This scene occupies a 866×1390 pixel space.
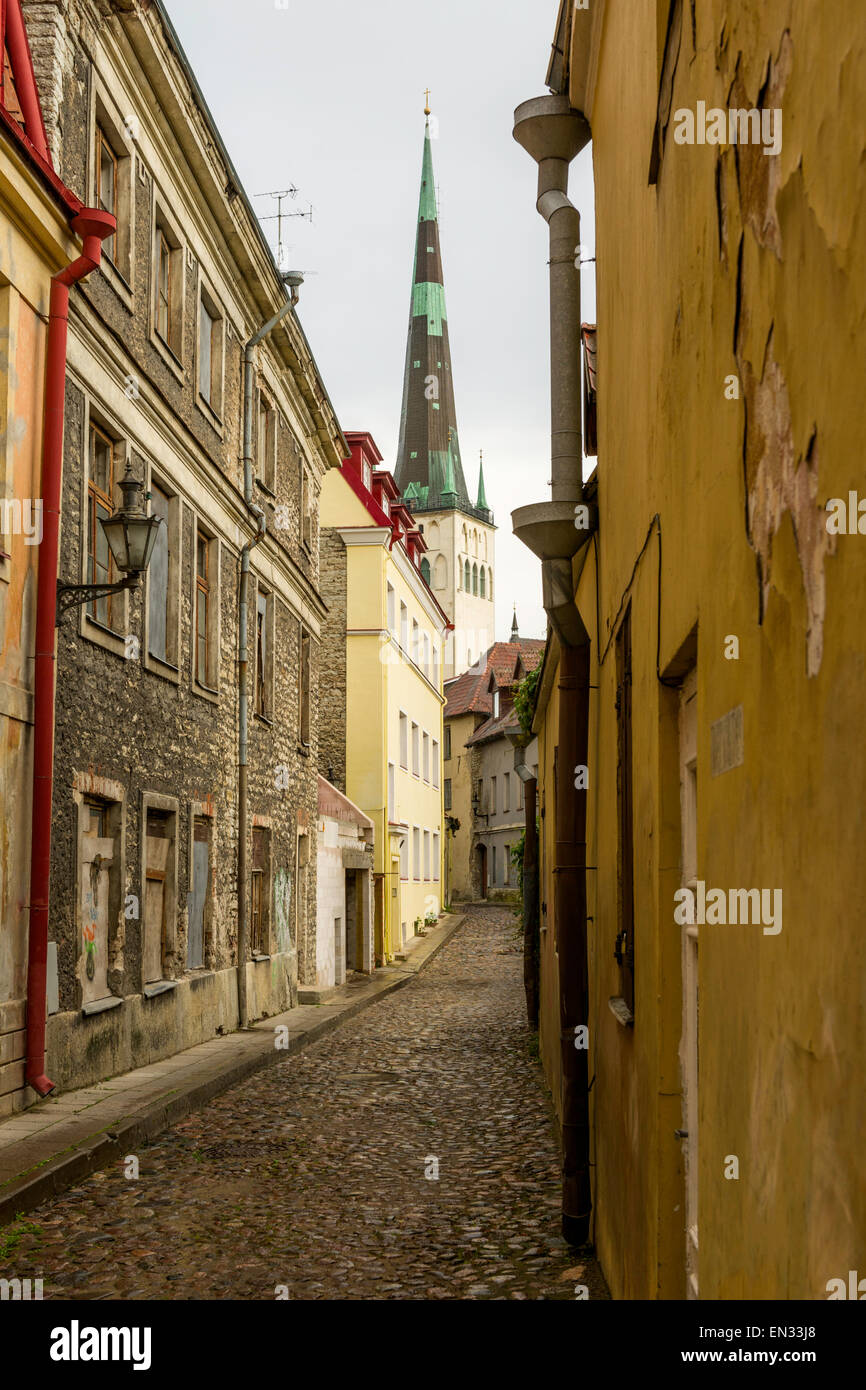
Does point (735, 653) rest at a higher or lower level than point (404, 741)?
lower

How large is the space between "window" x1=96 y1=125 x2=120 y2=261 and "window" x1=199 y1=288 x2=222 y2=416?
323 cm

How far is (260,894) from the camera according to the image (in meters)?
18.9

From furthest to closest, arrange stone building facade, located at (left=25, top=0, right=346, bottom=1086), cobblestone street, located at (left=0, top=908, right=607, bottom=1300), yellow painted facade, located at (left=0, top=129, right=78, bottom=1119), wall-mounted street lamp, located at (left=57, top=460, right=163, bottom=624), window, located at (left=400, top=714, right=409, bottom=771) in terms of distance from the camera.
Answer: window, located at (left=400, top=714, right=409, bottom=771) → stone building facade, located at (left=25, top=0, right=346, bottom=1086) → wall-mounted street lamp, located at (left=57, top=460, right=163, bottom=624) → yellow painted facade, located at (left=0, top=129, right=78, bottom=1119) → cobblestone street, located at (left=0, top=908, right=607, bottom=1300)

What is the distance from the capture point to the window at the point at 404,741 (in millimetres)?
33812

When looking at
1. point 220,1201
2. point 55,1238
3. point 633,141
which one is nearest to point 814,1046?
point 633,141

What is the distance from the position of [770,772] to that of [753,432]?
2.08 ft

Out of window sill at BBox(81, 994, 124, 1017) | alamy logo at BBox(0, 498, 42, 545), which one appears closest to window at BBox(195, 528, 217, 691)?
window sill at BBox(81, 994, 124, 1017)

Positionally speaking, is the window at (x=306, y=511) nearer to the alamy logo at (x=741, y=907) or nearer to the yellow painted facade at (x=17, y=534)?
the yellow painted facade at (x=17, y=534)

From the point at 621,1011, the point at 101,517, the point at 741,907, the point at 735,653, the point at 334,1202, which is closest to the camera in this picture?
the point at 741,907

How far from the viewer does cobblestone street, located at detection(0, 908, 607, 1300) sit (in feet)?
20.3

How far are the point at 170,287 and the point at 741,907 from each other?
13344 mm

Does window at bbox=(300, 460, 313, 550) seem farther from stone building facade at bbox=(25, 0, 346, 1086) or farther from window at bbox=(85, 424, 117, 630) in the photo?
window at bbox=(85, 424, 117, 630)
